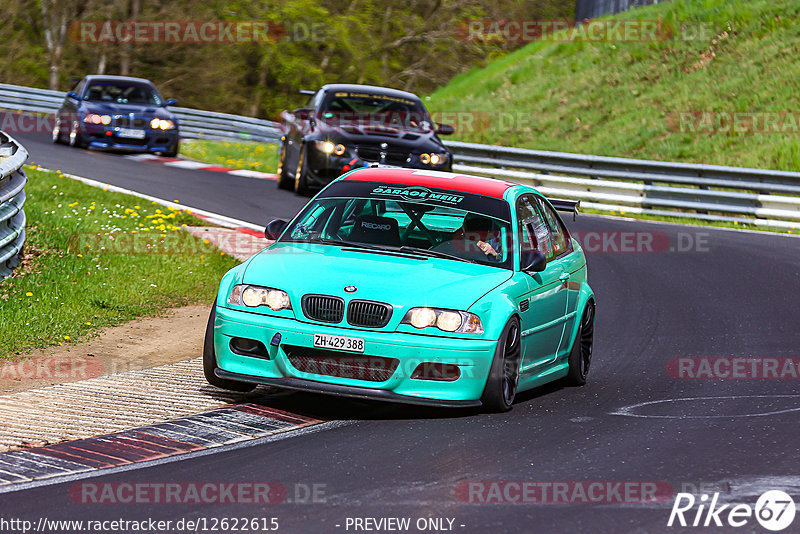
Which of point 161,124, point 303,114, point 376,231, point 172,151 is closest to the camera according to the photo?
point 376,231

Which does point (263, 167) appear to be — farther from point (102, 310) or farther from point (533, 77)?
point (102, 310)

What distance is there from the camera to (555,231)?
9516 mm

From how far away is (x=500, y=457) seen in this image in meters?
6.61

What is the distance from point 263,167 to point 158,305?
1491 cm

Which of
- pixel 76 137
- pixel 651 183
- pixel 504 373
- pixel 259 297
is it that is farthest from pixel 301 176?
pixel 504 373

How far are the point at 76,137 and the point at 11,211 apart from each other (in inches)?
540

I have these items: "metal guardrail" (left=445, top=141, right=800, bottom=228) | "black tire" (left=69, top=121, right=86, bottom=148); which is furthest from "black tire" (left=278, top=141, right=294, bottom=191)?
"black tire" (left=69, top=121, right=86, bottom=148)

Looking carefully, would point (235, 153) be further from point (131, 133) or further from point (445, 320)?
point (445, 320)

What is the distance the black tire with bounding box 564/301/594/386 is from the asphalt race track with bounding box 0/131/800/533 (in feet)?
0.42

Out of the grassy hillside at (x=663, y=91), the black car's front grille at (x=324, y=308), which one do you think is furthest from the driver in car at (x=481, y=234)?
the grassy hillside at (x=663, y=91)

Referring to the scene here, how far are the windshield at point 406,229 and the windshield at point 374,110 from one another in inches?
409

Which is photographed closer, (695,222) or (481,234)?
(481,234)

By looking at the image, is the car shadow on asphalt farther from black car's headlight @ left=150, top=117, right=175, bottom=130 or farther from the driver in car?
black car's headlight @ left=150, top=117, right=175, bottom=130

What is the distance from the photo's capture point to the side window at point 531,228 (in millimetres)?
8758
